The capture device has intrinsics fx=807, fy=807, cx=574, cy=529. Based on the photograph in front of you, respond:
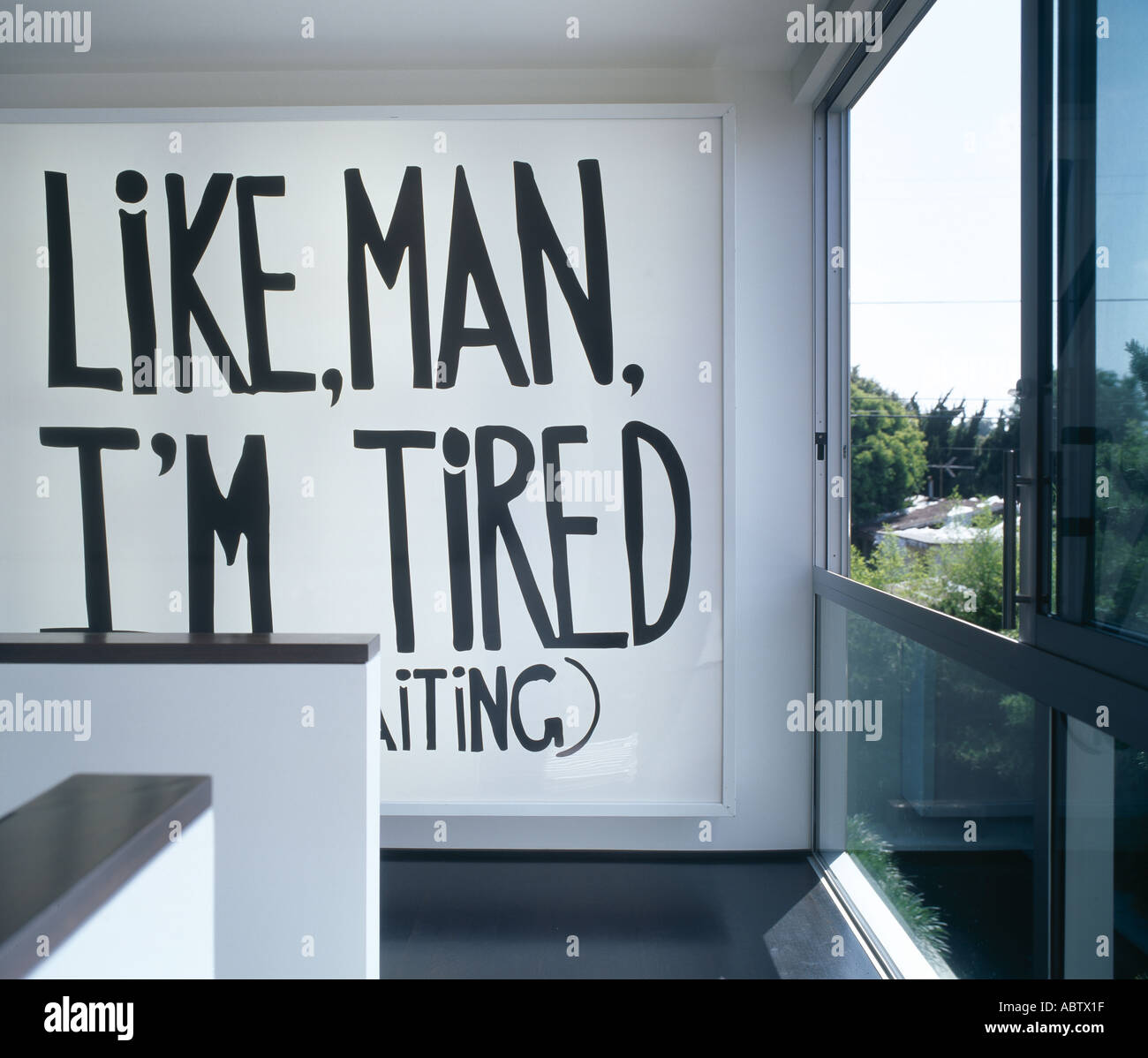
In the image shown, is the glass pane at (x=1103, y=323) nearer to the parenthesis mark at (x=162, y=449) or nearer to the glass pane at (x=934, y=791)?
the glass pane at (x=934, y=791)

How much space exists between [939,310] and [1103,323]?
681 mm

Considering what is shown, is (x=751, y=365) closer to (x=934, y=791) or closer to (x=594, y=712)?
(x=594, y=712)

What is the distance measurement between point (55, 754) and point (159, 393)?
4.87ft

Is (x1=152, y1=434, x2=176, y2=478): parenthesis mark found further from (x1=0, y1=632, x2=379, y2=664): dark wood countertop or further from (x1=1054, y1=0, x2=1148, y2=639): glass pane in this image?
(x1=1054, y1=0, x2=1148, y2=639): glass pane

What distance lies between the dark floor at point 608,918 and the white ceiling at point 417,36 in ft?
9.31

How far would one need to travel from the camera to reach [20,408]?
2.81 metres

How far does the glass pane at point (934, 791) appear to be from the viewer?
1.65 m

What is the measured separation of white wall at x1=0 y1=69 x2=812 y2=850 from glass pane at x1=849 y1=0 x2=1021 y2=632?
1.02ft

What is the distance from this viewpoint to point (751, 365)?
2936mm

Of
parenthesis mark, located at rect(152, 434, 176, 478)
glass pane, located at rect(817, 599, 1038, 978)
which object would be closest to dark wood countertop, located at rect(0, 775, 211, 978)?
glass pane, located at rect(817, 599, 1038, 978)

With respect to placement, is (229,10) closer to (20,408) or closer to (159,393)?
(159,393)

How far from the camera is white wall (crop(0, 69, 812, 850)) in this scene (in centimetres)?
290

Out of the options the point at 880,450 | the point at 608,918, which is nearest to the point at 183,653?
the point at 608,918
